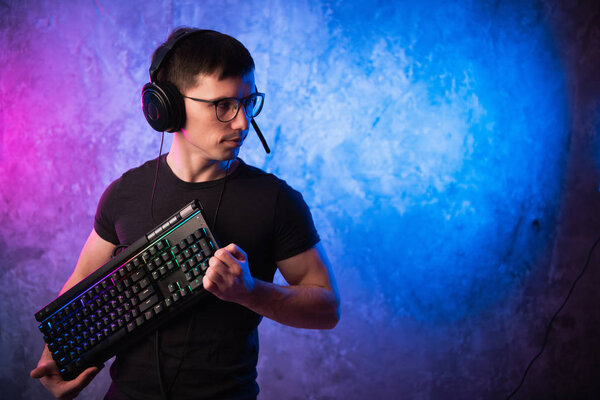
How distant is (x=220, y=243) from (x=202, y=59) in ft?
1.35

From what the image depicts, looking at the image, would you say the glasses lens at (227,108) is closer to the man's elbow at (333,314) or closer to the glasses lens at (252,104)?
the glasses lens at (252,104)

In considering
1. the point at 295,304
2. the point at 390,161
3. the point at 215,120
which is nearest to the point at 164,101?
the point at 215,120

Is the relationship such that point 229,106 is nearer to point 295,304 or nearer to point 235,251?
point 235,251

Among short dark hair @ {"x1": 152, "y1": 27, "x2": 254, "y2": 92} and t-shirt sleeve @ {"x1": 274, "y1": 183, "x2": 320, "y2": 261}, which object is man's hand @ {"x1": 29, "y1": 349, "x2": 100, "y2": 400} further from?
short dark hair @ {"x1": 152, "y1": 27, "x2": 254, "y2": 92}

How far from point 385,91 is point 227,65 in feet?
2.81

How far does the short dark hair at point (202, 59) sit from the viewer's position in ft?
3.10

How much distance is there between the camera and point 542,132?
67.0 inches

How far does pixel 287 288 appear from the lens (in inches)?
36.8

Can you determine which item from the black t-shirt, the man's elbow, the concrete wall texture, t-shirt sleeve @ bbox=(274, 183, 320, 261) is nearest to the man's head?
the black t-shirt

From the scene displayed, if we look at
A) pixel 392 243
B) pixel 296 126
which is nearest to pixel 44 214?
pixel 296 126

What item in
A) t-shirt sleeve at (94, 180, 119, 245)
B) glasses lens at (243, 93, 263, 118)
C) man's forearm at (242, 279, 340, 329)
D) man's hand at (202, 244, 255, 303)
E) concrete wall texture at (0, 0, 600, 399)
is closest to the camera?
man's hand at (202, 244, 255, 303)

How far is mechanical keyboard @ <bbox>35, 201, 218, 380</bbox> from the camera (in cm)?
89

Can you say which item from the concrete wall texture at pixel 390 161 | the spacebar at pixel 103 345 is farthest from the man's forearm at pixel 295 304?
the concrete wall texture at pixel 390 161

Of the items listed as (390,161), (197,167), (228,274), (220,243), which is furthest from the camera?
(390,161)
